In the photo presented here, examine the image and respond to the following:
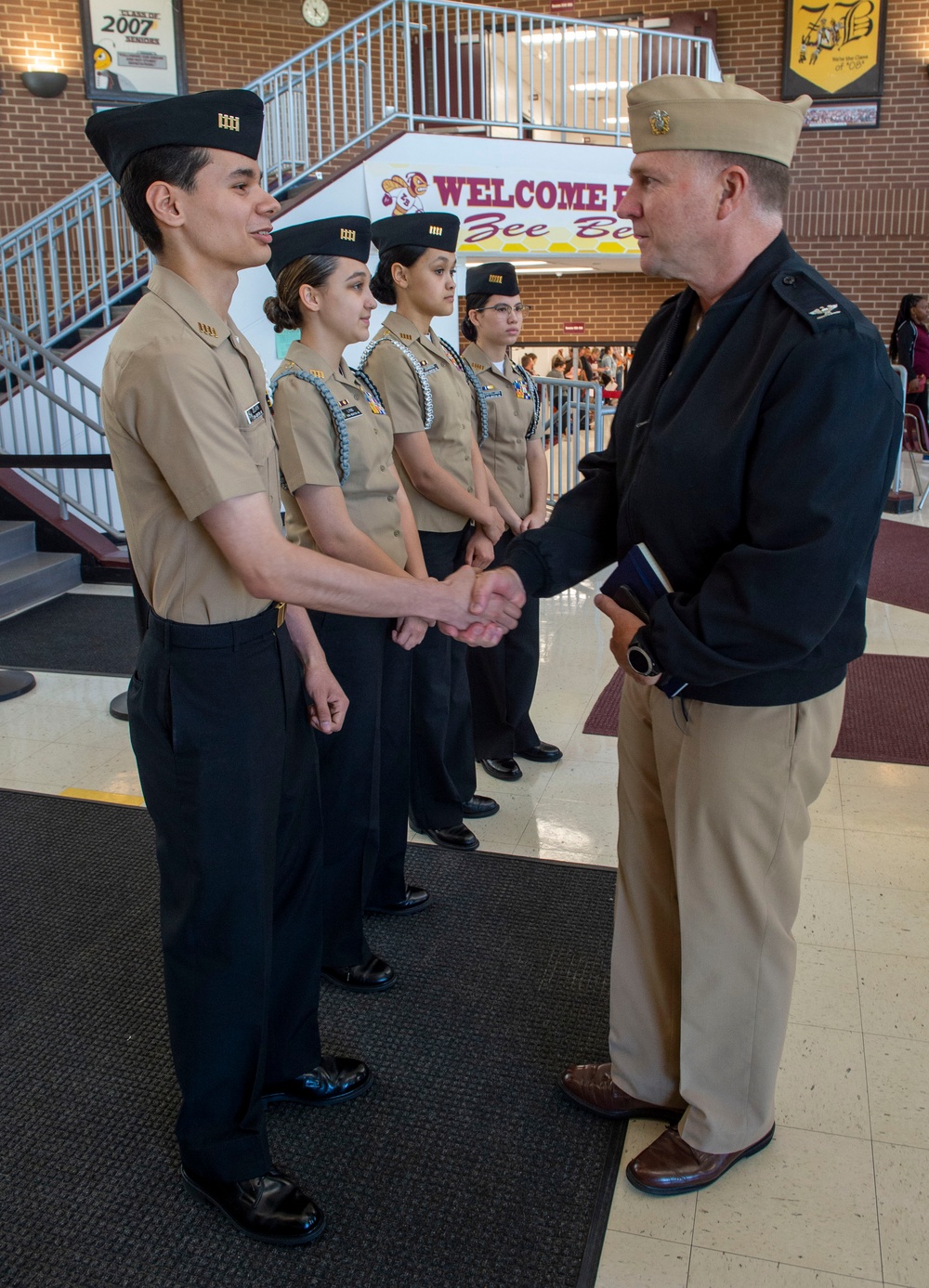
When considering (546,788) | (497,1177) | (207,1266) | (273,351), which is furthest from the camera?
(273,351)

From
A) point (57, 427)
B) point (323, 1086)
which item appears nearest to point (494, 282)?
point (323, 1086)

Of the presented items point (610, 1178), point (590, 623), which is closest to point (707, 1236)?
point (610, 1178)

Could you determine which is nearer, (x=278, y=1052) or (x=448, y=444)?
(x=278, y=1052)

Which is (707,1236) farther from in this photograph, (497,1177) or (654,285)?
(654,285)

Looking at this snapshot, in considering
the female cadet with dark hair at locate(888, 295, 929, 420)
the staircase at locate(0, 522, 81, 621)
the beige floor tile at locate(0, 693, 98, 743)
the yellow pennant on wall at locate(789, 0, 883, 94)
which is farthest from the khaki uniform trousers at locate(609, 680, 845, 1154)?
the yellow pennant on wall at locate(789, 0, 883, 94)

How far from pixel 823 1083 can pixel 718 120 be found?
1770 mm

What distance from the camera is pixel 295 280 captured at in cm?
236

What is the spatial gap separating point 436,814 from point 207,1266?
5.03 ft

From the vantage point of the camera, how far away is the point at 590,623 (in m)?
5.50

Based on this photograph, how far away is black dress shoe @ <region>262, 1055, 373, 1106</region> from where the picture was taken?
205cm

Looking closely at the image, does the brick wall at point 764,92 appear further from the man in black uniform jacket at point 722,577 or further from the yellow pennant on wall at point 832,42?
the man in black uniform jacket at point 722,577

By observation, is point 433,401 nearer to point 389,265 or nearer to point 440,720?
point 389,265

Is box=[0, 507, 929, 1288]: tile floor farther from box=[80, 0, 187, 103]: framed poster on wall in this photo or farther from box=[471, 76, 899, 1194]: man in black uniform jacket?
box=[80, 0, 187, 103]: framed poster on wall

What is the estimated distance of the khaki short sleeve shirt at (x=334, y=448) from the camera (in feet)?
7.32
